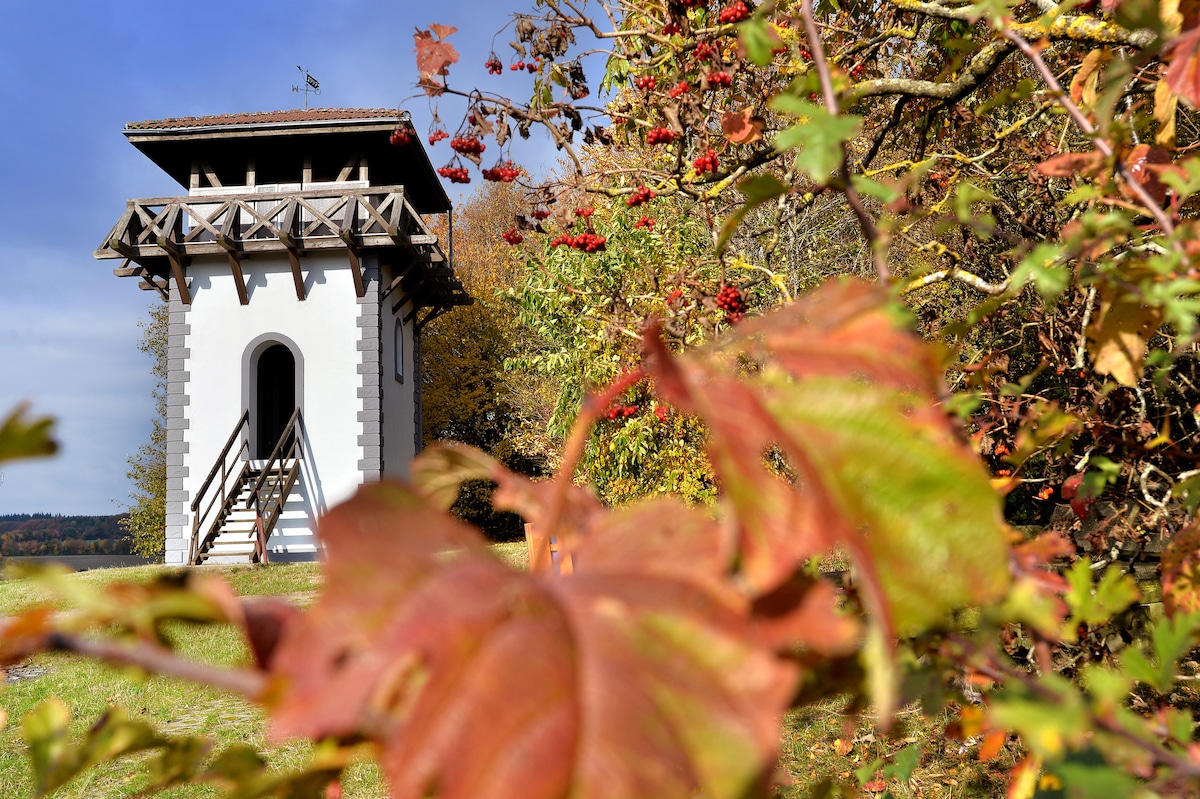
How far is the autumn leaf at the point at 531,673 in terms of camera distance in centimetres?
25

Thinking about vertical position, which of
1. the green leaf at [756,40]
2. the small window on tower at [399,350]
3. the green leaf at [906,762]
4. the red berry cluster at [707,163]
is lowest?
the green leaf at [906,762]

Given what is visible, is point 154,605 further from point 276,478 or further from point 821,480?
point 276,478

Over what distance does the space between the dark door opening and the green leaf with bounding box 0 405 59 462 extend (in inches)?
Result: 595

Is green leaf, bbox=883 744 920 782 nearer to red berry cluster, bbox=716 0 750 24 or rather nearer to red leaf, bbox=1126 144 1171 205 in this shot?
red leaf, bbox=1126 144 1171 205

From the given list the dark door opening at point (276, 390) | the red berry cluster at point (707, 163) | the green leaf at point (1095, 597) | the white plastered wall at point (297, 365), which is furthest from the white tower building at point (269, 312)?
the green leaf at point (1095, 597)

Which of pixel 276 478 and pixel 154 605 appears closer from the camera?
pixel 154 605

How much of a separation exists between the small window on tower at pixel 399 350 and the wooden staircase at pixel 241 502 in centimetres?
227

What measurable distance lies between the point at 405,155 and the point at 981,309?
44.6 ft

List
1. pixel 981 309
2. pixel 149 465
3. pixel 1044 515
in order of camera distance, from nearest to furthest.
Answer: pixel 981 309
pixel 1044 515
pixel 149 465

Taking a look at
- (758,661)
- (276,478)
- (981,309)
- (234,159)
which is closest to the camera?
(758,661)

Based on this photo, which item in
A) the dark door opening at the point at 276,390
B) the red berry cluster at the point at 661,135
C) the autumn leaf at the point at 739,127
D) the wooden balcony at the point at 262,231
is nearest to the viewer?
the autumn leaf at the point at 739,127

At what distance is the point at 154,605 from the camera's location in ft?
1.07

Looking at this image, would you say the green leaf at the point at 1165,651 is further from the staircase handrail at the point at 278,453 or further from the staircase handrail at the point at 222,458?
the staircase handrail at the point at 222,458

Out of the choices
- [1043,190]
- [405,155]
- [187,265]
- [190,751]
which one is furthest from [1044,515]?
[187,265]
